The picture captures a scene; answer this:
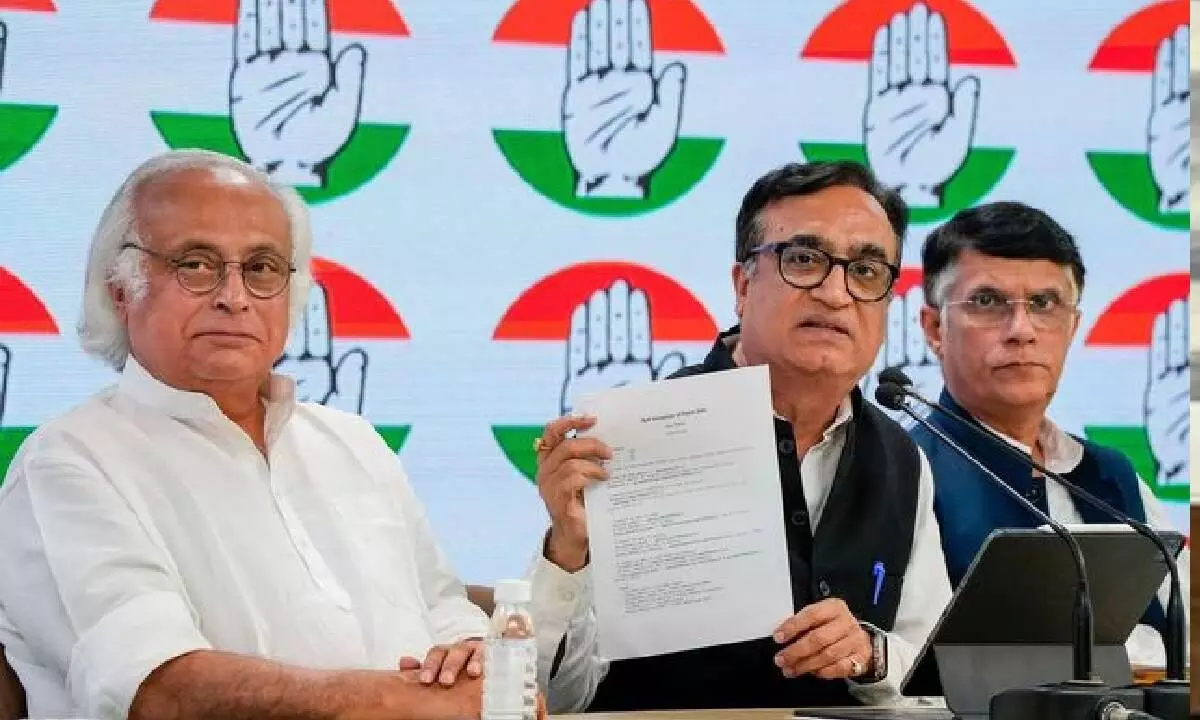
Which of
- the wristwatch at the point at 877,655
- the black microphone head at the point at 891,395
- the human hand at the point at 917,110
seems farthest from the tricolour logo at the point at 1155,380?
the black microphone head at the point at 891,395

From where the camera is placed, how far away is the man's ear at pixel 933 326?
3.97 m

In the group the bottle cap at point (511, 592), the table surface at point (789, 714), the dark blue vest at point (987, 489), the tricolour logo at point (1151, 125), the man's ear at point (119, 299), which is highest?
the tricolour logo at point (1151, 125)

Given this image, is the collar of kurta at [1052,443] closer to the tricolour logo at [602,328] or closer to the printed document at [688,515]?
the tricolour logo at [602,328]

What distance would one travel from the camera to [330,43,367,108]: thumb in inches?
145

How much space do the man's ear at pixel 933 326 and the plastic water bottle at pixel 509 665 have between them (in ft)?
6.19

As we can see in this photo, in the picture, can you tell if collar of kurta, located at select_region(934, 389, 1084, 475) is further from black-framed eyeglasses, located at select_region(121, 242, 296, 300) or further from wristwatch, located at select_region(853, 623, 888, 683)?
black-framed eyeglasses, located at select_region(121, 242, 296, 300)

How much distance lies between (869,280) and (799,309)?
144 mm

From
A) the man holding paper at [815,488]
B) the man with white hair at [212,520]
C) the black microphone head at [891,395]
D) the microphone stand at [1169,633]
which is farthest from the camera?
the man holding paper at [815,488]

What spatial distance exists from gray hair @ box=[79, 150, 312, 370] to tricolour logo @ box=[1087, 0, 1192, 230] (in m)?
1.94

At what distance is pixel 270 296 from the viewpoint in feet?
10.1

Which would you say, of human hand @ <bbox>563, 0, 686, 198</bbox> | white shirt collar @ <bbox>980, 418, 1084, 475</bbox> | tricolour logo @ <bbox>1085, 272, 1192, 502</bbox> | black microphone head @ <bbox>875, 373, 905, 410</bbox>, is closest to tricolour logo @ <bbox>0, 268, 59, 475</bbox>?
human hand @ <bbox>563, 0, 686, 198</bbox>

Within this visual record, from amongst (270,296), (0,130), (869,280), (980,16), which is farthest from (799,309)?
(0,130)

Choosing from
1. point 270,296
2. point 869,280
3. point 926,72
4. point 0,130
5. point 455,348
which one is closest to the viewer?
point 270,296

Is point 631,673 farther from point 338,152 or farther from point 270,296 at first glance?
point 338,152
